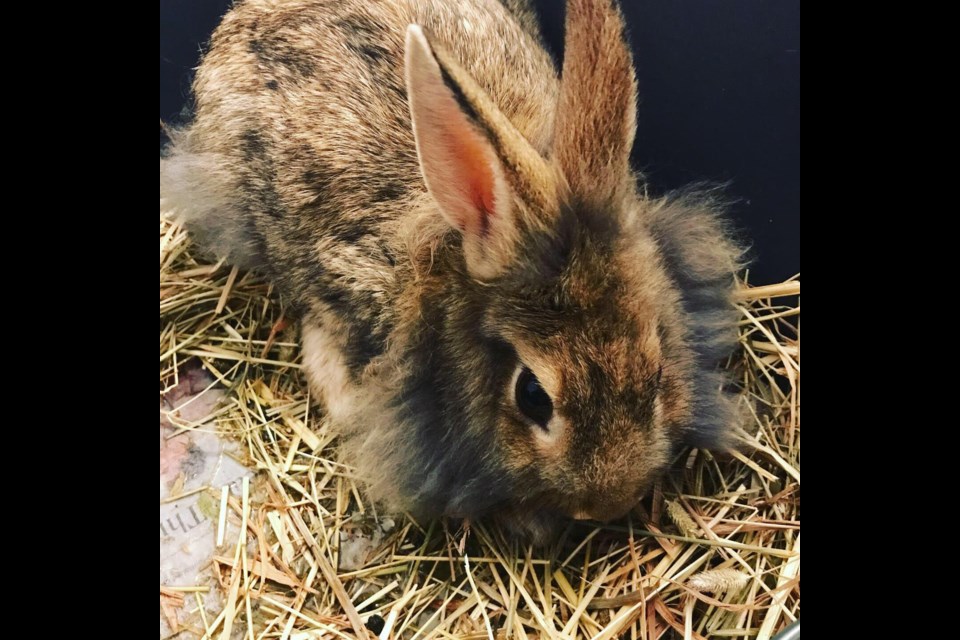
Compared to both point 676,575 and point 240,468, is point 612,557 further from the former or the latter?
point 240,468

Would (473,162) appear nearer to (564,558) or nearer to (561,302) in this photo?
(561,302)

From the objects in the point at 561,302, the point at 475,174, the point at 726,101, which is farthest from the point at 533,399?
the point at 726,101

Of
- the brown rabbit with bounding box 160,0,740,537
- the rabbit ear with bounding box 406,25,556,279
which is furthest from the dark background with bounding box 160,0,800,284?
the rabbit ear with bounding box 406,25,556,279

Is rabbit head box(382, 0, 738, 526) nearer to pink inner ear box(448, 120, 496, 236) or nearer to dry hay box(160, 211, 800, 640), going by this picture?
pink inner ear box(448, 120, 496, 236)

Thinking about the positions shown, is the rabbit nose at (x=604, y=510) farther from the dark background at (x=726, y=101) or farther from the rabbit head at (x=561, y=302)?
the dark background at (x=726, y=101)

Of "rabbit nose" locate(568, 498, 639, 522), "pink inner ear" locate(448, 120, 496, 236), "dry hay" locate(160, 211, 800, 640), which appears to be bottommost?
"dry hay" locate(160, 211, 800, 640)
